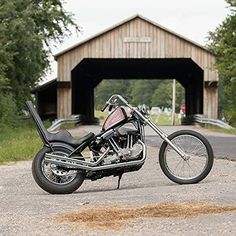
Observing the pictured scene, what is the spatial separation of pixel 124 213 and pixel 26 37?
2964 cm

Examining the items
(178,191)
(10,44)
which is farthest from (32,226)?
(10,44)

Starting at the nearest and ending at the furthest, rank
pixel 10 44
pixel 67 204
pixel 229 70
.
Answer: pixel 67 204 → pixel 10 44 → pixel 229 70

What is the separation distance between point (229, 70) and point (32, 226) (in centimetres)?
3113

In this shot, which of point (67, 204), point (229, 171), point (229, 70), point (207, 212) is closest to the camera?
point (207, 212)

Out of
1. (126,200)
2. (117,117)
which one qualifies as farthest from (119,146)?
(126,200)

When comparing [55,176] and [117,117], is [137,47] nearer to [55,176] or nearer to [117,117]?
[117,117]

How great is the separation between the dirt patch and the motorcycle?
1765 mm

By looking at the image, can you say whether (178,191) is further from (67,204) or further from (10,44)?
(10,44)

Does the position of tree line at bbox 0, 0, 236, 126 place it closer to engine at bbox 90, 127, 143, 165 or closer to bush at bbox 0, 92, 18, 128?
bush at bbox 0, 92, 18, 128

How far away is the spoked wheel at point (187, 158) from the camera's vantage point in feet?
33.1

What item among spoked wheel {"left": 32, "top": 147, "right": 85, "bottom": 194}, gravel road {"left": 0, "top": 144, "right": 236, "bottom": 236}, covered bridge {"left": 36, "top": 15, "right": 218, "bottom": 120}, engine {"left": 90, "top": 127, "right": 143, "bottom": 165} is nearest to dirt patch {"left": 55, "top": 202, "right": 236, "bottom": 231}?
gravel road {"left": 0, "top": 144, "right": 236, "bottom": 236}

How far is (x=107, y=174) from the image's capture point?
32.1ft

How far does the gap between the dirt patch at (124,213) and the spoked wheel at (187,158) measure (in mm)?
2215

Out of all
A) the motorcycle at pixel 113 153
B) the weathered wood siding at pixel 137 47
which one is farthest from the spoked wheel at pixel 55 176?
the weathered wood siding at pixel 137 47
